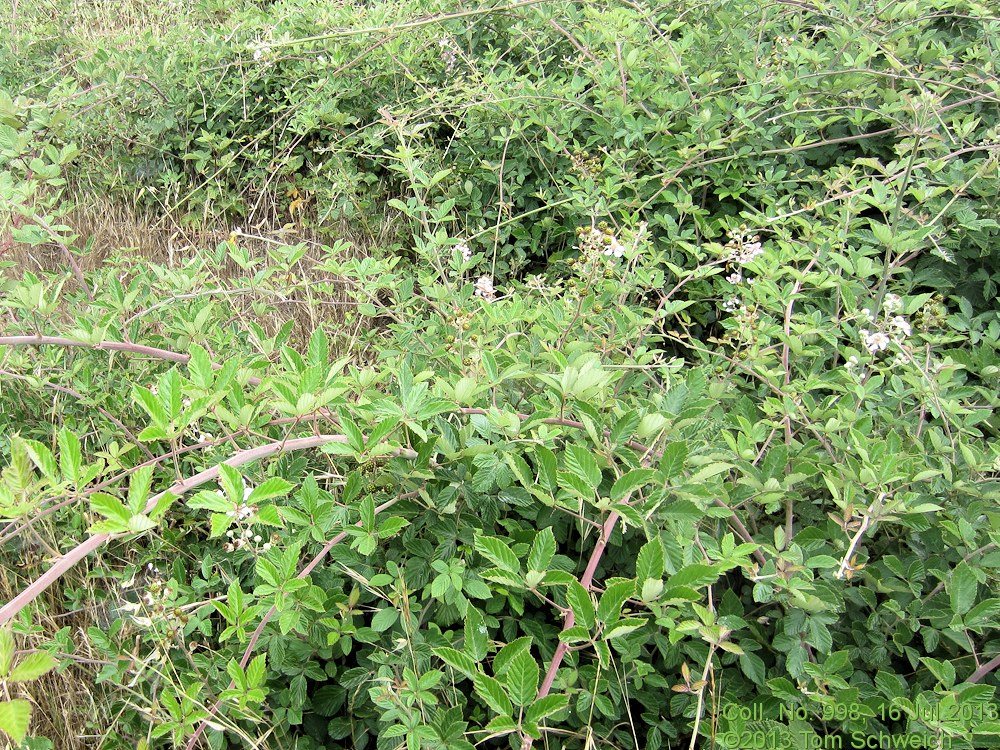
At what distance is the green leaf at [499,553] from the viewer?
42.1 inches

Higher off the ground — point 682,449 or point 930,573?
point 682,449

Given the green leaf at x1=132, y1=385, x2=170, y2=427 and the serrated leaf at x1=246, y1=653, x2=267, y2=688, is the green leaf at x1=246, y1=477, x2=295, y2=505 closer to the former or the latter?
the green leaf at x1=132, y1=385, x2=170, y2=427

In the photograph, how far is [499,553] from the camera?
3.55 ft

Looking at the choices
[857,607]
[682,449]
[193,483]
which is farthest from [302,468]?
[857,607]

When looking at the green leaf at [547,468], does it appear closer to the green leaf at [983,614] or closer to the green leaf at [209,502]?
the green leaf at [209,502]

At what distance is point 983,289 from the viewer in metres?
2.20

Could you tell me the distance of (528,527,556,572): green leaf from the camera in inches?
42.9

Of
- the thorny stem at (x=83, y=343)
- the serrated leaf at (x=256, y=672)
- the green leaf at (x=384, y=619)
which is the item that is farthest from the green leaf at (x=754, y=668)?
the thorny stem at (x=83, y=343)

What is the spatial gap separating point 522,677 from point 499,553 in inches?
7.6

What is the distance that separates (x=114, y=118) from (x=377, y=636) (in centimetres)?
355

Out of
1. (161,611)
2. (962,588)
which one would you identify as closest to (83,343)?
(161,611)

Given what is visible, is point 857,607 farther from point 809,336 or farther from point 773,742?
point 809,336

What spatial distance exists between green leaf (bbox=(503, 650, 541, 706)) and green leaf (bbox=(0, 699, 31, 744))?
589 mm

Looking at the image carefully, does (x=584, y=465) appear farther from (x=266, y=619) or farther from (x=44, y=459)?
(x=44, y=459)
